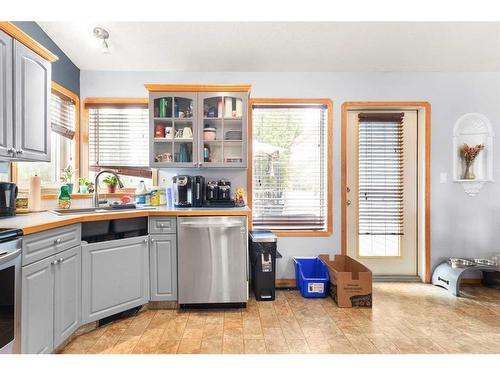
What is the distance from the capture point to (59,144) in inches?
115

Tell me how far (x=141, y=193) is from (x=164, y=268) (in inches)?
35.9

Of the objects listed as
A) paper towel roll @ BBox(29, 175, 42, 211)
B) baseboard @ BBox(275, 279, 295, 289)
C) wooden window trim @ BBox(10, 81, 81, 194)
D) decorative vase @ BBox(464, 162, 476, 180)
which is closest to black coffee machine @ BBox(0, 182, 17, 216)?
paper towel roll @ BBox(29, 175, 42, 211)

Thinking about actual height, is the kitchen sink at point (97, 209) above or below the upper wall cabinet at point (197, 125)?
below

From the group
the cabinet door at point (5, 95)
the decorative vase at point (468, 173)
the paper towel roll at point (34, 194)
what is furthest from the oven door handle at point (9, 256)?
the decorative vase at point (468, 173)

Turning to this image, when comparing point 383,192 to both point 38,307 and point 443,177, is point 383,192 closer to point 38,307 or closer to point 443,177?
point 443,177

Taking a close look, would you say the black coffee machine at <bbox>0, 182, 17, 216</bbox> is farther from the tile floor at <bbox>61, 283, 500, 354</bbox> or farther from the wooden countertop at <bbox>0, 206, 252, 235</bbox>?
the tile floor at <bbox>61, 283, 500, 354</bbox>

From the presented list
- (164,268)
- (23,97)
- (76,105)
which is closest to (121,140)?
(76,105)

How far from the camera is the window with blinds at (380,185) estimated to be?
3328mm

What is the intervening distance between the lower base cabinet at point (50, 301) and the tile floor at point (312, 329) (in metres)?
0.23

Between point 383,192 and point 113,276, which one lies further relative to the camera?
point 383,192

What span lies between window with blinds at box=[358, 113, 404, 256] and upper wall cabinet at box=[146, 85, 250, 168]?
1498 millimetres

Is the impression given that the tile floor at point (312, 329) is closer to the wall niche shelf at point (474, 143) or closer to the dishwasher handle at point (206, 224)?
the dishwasher handle at point (206, 224)

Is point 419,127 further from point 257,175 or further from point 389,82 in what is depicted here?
point 257,175
